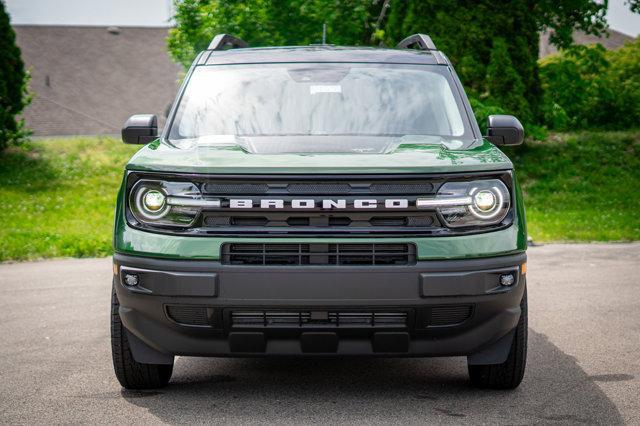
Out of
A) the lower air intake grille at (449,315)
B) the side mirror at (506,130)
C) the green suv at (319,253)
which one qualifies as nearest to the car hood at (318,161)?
the green suv at (319,253)

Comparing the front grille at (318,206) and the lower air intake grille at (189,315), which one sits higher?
the front grille at (318,206)

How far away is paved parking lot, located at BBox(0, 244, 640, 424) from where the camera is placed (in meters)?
5.14

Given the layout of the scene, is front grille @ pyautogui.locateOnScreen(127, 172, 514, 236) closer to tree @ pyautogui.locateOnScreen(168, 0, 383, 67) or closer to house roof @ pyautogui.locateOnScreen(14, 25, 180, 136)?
tree @ pyautogui.locateOnScreen(168, 0, 383, 67)

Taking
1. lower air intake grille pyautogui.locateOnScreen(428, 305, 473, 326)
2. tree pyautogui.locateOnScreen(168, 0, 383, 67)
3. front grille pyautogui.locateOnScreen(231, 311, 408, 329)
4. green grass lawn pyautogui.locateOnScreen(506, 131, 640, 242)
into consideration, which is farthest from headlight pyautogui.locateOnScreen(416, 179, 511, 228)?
tree pyautogui.locateOnScreen(168, 0, 383, 67)

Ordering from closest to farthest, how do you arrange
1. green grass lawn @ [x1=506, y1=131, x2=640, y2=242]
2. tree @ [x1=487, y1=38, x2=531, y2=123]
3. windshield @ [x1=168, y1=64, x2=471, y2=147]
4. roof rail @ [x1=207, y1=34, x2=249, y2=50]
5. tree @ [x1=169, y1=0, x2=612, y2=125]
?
windshield @ [x1=168, y1=64, x2=471, y2=147] → roof rail @ [x1=207, y1=34, x2=249, y2=50] → green grass lawn @ [x1=506, y1=131, x2=640, y2=242] → tree @ [x1=169, y1=0, x2=612, y2=125] → tree @ [x1=487, y1=38, x2=531, y2=123]

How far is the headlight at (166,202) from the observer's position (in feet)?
16.3

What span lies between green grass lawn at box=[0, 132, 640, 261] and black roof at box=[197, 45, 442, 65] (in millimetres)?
7389

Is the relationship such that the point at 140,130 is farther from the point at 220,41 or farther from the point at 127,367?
the point at 127,367

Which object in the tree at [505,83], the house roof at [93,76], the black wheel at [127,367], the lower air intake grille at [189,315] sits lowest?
the house roof at [93,76]

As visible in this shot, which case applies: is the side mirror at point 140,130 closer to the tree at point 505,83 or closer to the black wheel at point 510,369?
the black wheel at point 510,369

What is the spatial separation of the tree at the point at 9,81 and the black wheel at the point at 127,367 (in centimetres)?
1864

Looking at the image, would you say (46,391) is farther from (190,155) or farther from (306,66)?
(306,66)

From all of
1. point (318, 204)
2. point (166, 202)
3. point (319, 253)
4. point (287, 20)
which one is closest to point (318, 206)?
point (318, 204)

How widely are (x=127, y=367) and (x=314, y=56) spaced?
2401mm
